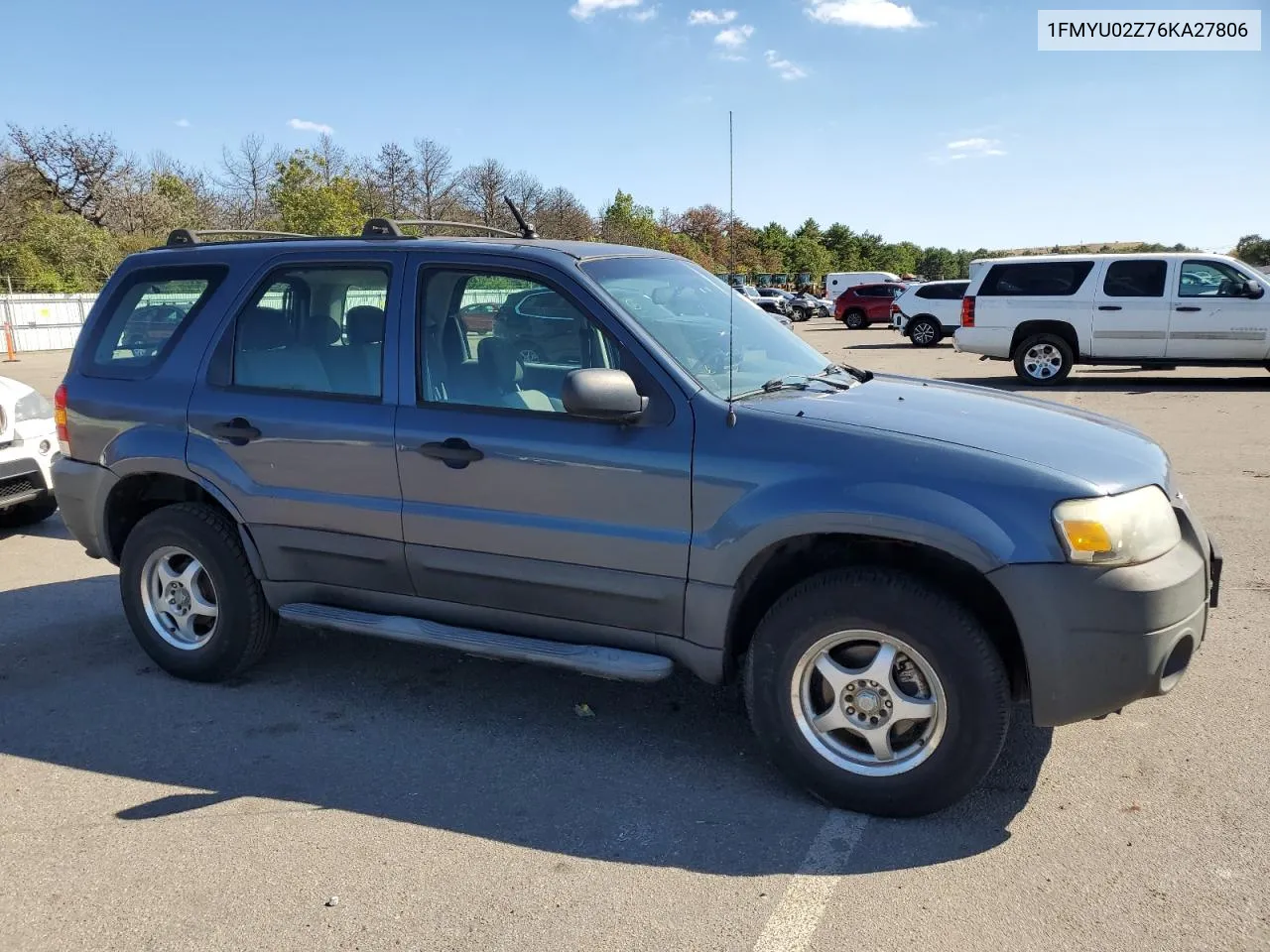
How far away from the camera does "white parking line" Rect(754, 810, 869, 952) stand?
2736mm

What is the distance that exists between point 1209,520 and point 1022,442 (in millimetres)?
4547

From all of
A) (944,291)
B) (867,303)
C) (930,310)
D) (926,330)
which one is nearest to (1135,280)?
(944,291)

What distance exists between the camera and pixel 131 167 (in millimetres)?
58500

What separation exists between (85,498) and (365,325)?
1671 millimetres

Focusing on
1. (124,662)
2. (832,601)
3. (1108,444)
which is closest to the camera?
(832,601)

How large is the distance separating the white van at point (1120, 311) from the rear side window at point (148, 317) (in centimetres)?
1346

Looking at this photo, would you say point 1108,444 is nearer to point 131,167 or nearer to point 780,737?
point 780,737

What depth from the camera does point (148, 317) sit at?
15.4 ft

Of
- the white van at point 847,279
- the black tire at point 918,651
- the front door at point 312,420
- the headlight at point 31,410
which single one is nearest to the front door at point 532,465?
the front door at point 312,420

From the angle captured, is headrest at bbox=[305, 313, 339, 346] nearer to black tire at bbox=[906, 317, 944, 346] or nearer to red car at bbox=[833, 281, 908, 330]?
black tire at bbox=[906, 317, 944, 346]

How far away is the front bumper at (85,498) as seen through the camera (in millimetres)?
4625

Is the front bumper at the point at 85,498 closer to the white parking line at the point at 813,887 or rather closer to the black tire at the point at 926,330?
the white parking line at the point at 813,887

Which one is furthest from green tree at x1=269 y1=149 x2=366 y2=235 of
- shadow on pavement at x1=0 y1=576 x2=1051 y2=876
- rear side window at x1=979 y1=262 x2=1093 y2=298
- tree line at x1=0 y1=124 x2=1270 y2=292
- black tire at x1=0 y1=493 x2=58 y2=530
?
shadow on pavement at x1=0 y1=576 x2=1051 y2=876

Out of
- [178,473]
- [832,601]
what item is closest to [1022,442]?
[832,601]
